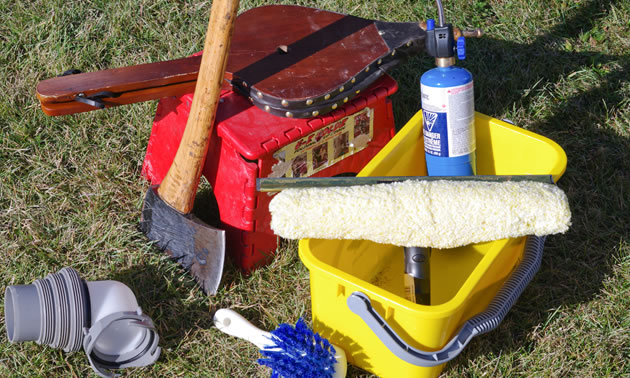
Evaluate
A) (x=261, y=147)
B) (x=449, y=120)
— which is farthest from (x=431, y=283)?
(x=261, y=147)

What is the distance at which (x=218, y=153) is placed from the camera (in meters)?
1.94

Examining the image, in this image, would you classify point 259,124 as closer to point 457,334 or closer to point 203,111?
point 203,111

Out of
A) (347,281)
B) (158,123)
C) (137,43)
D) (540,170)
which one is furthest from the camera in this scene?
(137,43)

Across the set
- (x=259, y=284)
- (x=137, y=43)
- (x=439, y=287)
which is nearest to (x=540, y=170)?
(x=439, y=287)

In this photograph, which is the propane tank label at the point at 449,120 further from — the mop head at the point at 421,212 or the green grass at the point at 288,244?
the green grass at the point at 288,244

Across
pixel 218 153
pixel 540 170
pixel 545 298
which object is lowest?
pixel 545 298

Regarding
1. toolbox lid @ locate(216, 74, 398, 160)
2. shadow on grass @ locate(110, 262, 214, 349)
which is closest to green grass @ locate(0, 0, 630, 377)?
shadow on grass @ locate(110, 262, 214, 349)

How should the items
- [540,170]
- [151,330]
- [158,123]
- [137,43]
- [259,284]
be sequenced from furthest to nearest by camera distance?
[137,43] → [158,123] → [259,284] → [540,170] → [151,330]

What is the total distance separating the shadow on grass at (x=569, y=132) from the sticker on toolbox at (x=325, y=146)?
0.46m

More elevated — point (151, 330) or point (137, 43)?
point (137, 43)

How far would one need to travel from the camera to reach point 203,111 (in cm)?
176

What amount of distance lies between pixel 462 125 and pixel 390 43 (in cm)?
39

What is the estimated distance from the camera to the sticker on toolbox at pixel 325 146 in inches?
74.7

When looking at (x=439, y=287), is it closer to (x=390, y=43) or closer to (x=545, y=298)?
(x=545, y=298)
